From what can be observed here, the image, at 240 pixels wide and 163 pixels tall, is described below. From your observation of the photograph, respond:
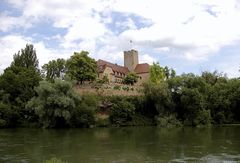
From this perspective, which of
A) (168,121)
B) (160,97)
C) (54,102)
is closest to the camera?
(54,102)

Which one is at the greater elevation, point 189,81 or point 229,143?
point 189,81

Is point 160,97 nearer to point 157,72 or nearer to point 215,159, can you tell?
point 157,72

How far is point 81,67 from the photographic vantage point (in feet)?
261

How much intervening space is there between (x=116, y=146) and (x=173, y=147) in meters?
5.88

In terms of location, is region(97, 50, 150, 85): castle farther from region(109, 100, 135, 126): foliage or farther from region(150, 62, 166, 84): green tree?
region(109, 100, 135, 126): foliage

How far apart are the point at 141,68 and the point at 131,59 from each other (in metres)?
4.97

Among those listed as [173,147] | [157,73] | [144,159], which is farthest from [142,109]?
[144,159]

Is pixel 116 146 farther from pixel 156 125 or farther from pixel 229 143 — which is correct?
pixel 156 125

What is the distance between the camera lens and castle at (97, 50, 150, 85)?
105 metres

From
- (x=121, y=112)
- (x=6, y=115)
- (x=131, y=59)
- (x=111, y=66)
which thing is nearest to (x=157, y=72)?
(x=111, y=66)

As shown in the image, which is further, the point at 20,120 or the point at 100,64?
the point at 100,64

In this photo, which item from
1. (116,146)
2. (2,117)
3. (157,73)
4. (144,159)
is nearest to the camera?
(144,159)

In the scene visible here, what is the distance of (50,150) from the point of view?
36125mm

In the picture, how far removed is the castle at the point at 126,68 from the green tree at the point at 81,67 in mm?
20472
